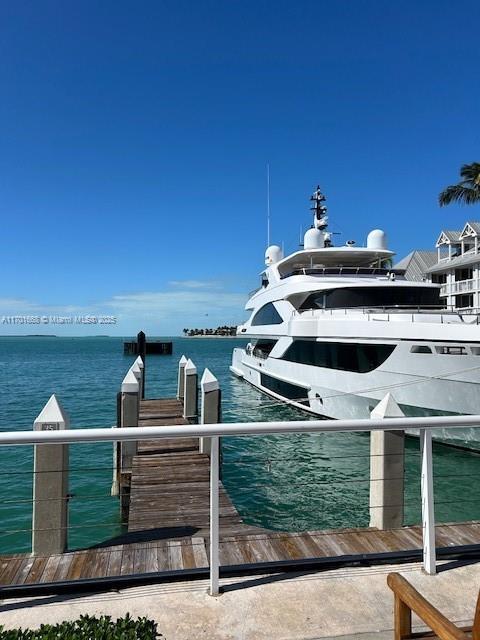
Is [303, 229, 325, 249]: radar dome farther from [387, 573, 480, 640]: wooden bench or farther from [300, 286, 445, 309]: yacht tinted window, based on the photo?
[387, 573, 480, 640]: wooden bench

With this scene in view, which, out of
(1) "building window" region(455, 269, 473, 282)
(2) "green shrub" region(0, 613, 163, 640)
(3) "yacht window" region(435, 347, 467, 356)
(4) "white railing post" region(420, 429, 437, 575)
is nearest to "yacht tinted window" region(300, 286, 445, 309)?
(3) "yacht window" region(435, 347, 467, 356)

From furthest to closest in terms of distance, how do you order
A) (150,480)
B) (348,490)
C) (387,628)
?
1. (348,490)
2. (150,480)
3. (387,628)

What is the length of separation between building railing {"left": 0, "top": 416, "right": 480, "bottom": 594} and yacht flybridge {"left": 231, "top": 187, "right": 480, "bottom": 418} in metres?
Result: 9.12

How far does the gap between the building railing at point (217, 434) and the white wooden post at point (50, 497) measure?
1.03 meters

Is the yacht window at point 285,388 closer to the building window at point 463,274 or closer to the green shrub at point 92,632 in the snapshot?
the green shrub at point 92,632

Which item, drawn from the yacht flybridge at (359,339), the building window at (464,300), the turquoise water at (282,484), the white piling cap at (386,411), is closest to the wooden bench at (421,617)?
the white piling cap at (386,411)

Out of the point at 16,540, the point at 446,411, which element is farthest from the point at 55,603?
the point at 446,411

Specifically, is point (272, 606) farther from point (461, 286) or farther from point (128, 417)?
point (461, 286)

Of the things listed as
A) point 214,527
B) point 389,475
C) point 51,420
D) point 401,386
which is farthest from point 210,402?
point 401,386

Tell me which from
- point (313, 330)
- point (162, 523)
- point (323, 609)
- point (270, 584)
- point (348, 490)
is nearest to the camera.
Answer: point (323, 609)

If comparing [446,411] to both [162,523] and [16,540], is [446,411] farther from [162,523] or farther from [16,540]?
[16,540]

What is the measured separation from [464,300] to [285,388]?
1944 cm

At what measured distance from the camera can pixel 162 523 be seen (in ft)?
17.9

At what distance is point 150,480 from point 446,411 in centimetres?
830
